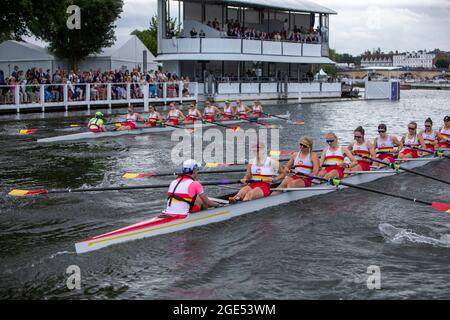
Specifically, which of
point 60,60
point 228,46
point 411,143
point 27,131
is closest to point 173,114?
point 27,131

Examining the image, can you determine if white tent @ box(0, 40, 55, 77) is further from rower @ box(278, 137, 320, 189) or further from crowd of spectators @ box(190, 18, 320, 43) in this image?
rower @ box(278, 137, 320, 189)

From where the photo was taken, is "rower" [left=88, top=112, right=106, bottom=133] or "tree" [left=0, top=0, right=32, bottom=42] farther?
"tree" [left=0, top=0, right=32, bottom=42]

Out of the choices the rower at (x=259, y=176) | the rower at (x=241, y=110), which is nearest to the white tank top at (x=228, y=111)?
the rower at (x=241, y=110)

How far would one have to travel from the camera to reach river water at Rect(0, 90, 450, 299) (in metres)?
9.09

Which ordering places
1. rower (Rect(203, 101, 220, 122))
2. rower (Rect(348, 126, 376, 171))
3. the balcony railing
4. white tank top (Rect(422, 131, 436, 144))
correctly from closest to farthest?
rower (Rect(348, 126, 376, 171)), white tank top (Rect(422, 131, 436, 144)), rower (Rect(203, 101, 220, 122)), the balcony railing

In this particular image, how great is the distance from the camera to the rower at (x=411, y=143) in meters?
18.7

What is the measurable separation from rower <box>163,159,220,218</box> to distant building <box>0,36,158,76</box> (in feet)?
115

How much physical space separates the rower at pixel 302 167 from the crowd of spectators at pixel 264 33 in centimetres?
3410

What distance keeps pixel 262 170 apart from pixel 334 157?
266 cm

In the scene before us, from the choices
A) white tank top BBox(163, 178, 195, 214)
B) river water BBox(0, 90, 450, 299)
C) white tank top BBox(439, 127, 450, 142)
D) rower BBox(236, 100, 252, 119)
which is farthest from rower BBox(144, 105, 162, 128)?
white tank top BBox(163, 178, 195, 214)

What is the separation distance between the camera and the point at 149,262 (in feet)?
33.2

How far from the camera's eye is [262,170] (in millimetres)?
12969

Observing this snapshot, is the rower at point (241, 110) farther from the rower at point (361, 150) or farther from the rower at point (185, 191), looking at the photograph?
the rower at point (185, 191)
